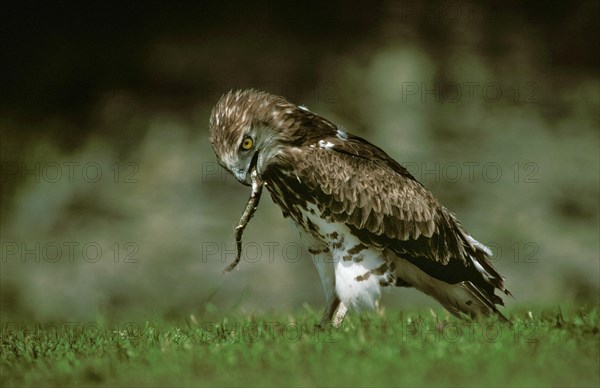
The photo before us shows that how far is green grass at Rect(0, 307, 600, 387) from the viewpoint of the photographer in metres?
4.55

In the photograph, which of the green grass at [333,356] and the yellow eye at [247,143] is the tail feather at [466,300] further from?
the yellow eye at [247,143]

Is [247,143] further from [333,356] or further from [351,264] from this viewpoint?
[333,356]

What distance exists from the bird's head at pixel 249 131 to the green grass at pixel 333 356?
1.36 m

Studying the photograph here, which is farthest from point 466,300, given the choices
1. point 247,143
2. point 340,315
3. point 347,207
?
point 247,143

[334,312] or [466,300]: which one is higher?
[466,300]

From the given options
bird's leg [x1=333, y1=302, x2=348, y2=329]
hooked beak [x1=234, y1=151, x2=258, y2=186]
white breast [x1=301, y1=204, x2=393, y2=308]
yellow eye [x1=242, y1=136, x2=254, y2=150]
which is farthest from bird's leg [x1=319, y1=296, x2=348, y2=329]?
yellow eye [x1=242, y1=136, x2=254, y2=150]

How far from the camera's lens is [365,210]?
6.50 metres

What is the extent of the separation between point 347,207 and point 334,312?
0.99 meters

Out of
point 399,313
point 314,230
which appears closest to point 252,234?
point 399,313

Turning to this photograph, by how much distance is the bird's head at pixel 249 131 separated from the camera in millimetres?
6332

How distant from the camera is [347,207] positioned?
21.0 ft

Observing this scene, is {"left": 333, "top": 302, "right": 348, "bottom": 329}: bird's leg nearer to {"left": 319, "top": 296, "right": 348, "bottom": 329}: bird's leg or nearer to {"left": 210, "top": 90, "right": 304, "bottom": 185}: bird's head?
{"left": 319, "top": 296, "right": 348, "bottom": 329}: bird's leg

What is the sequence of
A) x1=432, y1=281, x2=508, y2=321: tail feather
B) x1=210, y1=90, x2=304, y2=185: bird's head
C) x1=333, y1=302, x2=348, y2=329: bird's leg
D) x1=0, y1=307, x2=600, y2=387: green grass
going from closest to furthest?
1. x1=0, y1=307, x2=600, y2=387: green grass
2. x1=210, y1=90, x2=304, y2=185: bird's head
3. x1=333, y1=302, x2=348, y2=329: bird's leg
4. x1=432, y1=281, x2=508, y2=321: tail feather

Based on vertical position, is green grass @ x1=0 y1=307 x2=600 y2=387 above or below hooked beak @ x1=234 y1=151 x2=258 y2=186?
below
